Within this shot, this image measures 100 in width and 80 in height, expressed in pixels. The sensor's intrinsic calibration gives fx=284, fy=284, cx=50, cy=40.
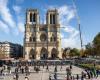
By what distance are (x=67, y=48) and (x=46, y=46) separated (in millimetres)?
57456

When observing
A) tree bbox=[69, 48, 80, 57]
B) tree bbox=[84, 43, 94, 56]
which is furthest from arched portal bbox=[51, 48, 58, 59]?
tree bbox=[69, 48, 80, 57]

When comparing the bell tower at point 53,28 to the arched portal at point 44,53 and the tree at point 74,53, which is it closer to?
the arched portal at point 44,53

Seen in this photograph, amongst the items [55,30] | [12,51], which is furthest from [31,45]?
[12,51]

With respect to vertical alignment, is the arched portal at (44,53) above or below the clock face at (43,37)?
below

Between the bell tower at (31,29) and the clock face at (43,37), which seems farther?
the clock face at (43,37)

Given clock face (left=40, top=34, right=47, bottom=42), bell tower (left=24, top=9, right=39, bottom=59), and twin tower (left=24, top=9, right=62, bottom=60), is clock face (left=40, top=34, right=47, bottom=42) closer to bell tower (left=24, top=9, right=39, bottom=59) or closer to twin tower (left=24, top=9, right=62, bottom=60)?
twin tower (left=24, top=9, right=62, bottom=60)

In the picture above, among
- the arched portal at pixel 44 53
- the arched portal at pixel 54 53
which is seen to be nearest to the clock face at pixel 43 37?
the arched portal at pixel 44 53

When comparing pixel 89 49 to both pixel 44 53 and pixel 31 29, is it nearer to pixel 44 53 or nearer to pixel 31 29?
pixel 44 53

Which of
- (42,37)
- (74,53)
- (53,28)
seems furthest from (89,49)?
(74,53)

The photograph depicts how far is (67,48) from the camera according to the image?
180000mm

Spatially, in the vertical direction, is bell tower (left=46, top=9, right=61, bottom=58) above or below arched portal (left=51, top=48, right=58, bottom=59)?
above

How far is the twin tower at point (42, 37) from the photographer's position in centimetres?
12281

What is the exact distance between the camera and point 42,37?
12850 centimetres

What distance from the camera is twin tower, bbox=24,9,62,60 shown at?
123 m
